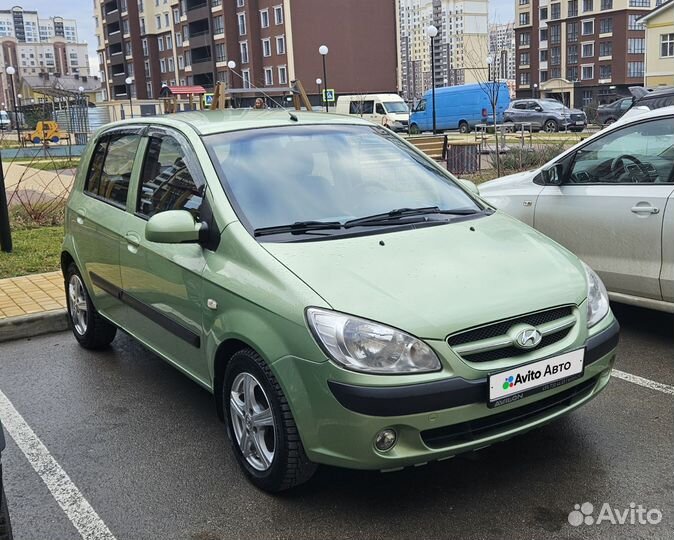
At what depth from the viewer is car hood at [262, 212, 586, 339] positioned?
2998 mm

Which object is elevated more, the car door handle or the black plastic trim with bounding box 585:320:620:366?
the car door handle

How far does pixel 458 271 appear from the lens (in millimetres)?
3291

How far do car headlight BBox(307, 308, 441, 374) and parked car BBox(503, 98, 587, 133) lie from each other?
34965 millimetres

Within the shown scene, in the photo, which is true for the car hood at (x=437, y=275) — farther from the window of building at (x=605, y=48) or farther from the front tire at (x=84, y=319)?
the window of building at (x=605, y=48)

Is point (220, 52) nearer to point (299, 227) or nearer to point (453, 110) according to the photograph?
point (453, 110)

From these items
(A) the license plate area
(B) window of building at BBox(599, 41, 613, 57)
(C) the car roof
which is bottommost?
(A) the license plate area

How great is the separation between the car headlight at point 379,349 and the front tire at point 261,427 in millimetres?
363

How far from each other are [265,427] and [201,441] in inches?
31.3

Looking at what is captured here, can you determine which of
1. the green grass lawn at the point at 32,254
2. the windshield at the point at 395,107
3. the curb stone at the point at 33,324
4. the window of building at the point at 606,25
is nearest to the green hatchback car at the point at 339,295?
the curb stone at the point at 33,324

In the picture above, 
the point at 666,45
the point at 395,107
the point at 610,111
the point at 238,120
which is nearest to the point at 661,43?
the point at 666,45

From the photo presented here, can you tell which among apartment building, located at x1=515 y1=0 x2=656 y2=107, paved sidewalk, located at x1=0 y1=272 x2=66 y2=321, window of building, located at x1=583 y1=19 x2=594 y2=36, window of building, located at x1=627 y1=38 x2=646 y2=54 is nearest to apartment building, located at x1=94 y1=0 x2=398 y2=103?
apartment building, located at x1=515 y1=0 x2=656 y2=107

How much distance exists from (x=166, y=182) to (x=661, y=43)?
5763 centimetres

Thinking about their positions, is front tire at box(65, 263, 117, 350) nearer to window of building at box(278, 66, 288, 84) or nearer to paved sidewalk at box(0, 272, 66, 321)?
paved sidewalk at box(0, 272, 66, 321)

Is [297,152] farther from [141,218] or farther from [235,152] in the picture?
[141,218]
